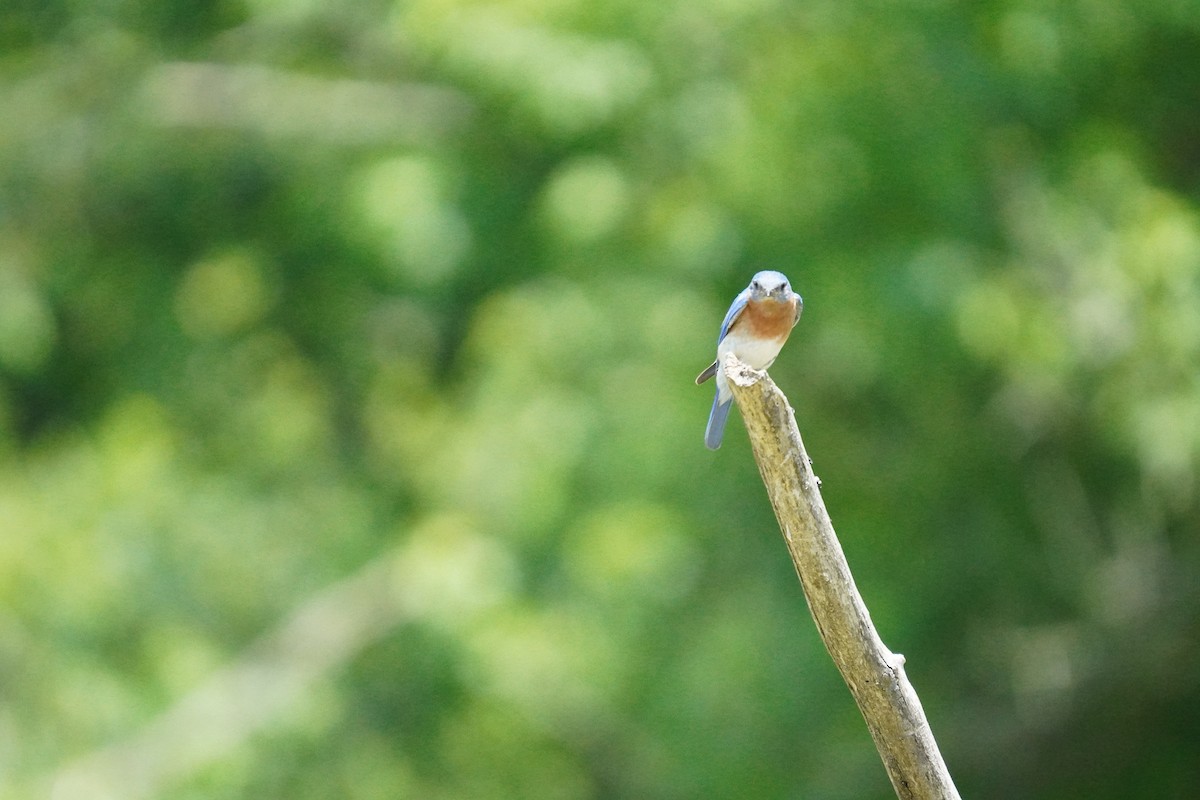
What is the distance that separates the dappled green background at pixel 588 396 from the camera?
6668 mm

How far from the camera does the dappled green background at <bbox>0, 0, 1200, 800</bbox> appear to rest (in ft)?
21.9

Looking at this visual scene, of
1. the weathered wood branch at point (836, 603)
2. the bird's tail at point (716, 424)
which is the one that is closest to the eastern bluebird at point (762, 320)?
the bird's tail at point (716, 424)

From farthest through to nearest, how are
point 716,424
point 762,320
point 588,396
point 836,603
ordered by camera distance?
point 588,396 → point 716,424 → point 762,320 → point 836,603

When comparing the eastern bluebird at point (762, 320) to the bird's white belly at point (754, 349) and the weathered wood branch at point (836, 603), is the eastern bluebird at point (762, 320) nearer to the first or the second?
the bird's white belly at point (754, 349)

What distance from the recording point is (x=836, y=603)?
2.70 meters

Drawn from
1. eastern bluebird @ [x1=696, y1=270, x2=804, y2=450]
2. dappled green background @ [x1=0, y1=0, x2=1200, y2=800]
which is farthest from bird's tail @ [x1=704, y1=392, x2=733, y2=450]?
dappled green background @ [x1=0, y1=0, x2=1200, y2=800]

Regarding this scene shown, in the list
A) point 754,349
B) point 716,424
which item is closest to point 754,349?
point 754,349

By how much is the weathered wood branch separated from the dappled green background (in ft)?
12.5

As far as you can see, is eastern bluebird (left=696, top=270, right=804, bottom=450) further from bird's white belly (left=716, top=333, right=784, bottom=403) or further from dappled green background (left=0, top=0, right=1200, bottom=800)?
dappled green background (left=0, top=0, right=1200, bottom=800)

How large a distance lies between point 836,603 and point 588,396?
5.26 metres

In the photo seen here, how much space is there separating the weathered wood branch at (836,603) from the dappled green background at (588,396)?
12.5 feet

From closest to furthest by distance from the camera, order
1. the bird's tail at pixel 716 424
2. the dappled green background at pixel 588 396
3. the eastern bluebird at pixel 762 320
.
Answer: the eastern bluebird at pixel 762 320, the bird's tail at pixel 716 424, the dappled green background at pixel 588 396

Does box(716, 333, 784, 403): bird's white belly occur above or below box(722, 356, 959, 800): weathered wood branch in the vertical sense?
above

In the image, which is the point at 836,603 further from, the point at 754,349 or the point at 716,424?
the point at 716,424
